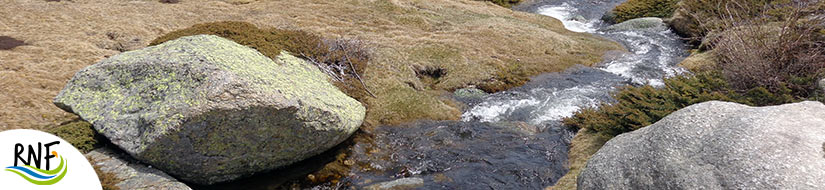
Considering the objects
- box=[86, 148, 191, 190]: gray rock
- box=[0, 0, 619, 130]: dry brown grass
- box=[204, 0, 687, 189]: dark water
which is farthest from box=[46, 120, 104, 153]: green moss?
box=[204, 0, 687, 189]: dark water

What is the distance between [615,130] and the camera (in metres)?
13.2

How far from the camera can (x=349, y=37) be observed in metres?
22.5

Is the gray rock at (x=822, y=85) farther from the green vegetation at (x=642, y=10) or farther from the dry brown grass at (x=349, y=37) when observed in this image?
the green vegetation at (x=642, y=10)

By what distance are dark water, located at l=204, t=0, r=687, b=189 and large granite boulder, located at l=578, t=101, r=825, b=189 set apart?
3.26 m

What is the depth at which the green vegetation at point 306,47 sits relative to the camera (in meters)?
16.3

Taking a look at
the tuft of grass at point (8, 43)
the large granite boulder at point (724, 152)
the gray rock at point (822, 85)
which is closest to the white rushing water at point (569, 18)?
the gray rock at point (822, 85)

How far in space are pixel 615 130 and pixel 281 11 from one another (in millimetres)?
20305

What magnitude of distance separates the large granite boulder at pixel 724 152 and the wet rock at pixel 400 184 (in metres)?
4.12

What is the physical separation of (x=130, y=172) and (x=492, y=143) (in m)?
9.60

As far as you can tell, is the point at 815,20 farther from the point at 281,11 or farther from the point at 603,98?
the point at 281,11

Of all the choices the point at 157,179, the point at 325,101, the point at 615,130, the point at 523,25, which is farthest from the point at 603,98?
the point at 157,179

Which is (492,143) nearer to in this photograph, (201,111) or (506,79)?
(506,79)

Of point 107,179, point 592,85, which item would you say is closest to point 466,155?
point 107,179

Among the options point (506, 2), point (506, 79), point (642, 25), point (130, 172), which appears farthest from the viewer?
point (506, 2)
